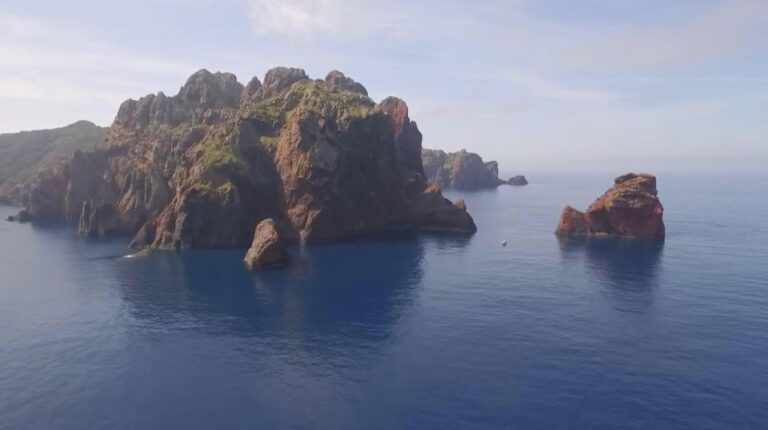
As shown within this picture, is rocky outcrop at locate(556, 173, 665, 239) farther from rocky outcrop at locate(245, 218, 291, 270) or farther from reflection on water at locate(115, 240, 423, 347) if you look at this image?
rocky outcrop at locate(245, 218, 291, 270)

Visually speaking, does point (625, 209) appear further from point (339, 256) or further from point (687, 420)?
point (687, 420)

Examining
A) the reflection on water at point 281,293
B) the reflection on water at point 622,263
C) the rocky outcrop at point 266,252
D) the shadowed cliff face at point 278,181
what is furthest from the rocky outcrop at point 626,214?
the rocky outcrop at point 266,252

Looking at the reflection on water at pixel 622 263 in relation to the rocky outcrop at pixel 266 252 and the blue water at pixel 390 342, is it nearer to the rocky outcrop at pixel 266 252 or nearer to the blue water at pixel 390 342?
the blue water at pixel 390 342

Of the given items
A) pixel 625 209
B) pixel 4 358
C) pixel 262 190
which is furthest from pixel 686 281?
pixel 4 358

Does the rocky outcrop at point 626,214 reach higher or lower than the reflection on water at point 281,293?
higher

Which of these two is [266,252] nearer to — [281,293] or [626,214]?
[281,293]

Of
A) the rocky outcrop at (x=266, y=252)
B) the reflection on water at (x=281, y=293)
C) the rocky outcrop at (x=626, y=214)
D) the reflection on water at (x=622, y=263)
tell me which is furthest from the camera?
the rocky outcrop at (x=626, y=214)
